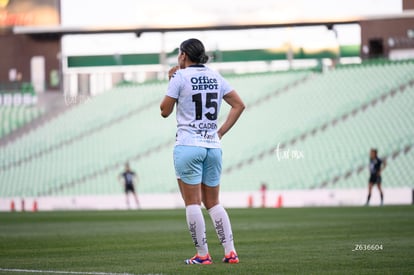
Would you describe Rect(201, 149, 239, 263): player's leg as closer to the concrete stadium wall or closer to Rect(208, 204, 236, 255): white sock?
Rect(208, 204, 236, 255): white sock

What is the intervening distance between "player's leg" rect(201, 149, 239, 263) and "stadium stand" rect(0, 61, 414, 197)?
85.4 ft

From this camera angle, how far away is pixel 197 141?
10.7m

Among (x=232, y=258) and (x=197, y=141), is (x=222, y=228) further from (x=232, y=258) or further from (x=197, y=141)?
(x=197, y=141)

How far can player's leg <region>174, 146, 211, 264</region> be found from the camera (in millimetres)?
10672

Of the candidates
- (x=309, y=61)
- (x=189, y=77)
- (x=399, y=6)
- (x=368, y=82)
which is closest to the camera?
(x=189, y=77)

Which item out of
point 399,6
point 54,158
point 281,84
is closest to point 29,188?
point 54,158

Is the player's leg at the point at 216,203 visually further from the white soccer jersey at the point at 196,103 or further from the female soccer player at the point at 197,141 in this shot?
the white soccer jersey at the point at 196,103

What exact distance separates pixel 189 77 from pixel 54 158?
120 ft

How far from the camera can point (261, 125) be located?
44.2m

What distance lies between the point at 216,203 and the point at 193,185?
346mm

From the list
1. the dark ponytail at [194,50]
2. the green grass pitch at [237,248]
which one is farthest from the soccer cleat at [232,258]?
the dark ponytail at [194,50]

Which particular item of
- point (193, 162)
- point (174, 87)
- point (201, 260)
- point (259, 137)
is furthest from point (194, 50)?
point (259, 137)

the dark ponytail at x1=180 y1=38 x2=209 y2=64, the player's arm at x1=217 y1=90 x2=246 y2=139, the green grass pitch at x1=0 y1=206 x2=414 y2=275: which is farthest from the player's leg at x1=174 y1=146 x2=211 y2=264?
the dark ponytail at x1=180 y1=38 x2=209 y2=64

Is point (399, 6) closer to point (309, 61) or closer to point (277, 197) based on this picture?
point (309, 61)
